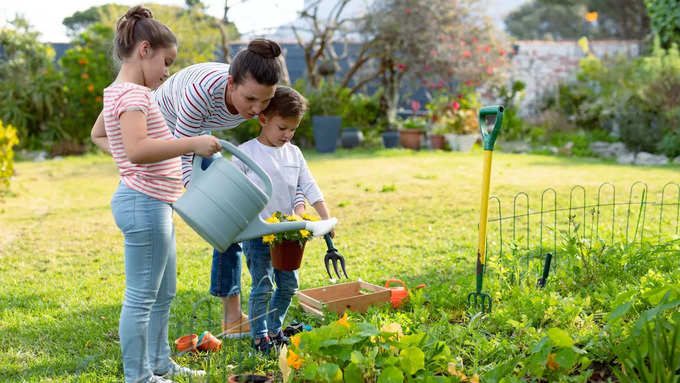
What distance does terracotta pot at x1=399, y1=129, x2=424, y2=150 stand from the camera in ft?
37.1

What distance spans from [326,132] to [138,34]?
8.93m

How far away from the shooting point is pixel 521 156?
396 inches

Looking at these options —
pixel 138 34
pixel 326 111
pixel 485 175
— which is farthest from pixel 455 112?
pixel 138 34

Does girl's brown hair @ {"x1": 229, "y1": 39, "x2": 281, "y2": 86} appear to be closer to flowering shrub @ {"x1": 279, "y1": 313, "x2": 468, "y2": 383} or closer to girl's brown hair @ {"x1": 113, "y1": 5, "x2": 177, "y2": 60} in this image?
girl's brown hair @ {"x1": 113, "y1": 5, "x2": 177, "y2": 60}

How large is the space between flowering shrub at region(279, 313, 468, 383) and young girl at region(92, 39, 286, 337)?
33 cm

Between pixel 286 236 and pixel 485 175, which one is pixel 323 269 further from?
pixel 485 175

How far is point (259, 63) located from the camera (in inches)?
86.3

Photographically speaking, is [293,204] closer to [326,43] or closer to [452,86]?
[326,43]

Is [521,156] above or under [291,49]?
under

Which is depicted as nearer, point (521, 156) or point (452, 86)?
point (521, 156)

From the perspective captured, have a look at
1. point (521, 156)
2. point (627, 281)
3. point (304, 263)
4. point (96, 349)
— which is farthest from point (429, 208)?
point (521, 156)


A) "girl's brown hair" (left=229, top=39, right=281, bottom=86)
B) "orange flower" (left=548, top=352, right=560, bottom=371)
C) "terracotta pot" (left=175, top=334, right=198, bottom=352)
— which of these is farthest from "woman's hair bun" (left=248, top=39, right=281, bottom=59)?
"orange flower" (left=548, top=352, right=560, bottom=371)

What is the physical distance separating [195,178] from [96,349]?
3.91ft

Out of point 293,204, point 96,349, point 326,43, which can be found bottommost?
point 96,349
